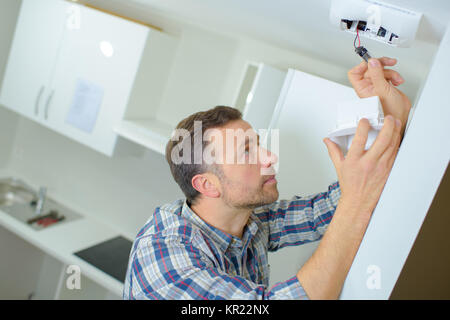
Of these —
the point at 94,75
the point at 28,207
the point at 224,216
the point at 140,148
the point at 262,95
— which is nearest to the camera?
the point at 224,216

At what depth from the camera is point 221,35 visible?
2010 millimetres

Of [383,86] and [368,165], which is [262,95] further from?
[368,165]

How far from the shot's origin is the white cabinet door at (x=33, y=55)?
6.77 feet

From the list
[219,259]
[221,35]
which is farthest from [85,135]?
[219,259]

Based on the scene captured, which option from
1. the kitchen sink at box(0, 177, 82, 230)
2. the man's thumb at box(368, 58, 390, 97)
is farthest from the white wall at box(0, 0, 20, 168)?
the man's thumb at box(368, 58, 390, 97)

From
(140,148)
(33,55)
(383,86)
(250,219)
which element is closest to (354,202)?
(383,86)

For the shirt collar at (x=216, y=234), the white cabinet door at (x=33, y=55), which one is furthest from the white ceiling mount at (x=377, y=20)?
the white cabinet door at (x=33, y=55)

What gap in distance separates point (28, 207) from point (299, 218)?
6.57 ft

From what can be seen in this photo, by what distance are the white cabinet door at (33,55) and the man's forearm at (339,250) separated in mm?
1934

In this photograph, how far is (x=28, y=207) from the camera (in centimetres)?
246

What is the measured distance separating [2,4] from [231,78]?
5.25 ft

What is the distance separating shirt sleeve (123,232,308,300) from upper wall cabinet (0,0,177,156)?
1163mm

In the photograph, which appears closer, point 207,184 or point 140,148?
point 207,184
